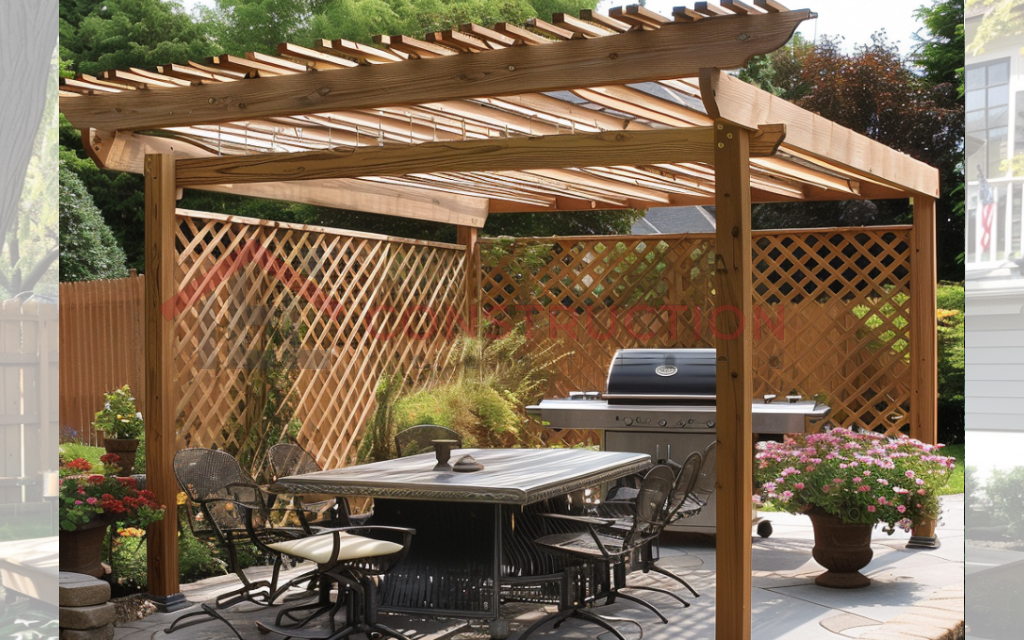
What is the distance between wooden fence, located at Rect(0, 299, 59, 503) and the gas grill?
4.89m

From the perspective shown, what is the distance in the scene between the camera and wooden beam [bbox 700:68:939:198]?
3596 mm

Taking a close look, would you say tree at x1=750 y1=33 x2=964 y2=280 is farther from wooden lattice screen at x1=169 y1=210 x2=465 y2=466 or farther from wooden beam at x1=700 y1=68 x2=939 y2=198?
wooden lattice screen at x1=169 y1=210 x2=465 y2=466

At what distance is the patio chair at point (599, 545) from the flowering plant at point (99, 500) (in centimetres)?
179

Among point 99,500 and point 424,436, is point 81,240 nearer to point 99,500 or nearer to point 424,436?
point 424,436

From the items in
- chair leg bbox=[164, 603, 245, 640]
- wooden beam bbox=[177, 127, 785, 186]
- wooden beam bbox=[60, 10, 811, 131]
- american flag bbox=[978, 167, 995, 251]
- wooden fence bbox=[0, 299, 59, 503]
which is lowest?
chair leg bbox=[164, 603, 245, 640]

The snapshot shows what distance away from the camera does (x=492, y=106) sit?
15.2 feet

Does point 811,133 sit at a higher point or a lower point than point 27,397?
higher

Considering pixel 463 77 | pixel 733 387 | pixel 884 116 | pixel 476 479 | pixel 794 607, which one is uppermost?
pixel 884 116

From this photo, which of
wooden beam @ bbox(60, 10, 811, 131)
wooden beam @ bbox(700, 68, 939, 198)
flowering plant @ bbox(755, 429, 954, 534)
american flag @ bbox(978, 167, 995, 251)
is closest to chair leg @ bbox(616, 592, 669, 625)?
flowering plant @ bbox(755, 429, 954, 534)

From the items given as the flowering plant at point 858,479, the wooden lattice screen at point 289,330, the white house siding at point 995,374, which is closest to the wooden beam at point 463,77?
the wooden lattice screen at point 289,330

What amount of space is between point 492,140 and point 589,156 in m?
0.44

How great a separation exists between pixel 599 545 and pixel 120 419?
9.52ft

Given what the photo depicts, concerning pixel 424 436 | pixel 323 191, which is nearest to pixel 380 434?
pixel 424 436

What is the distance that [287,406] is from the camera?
645 centimetres
